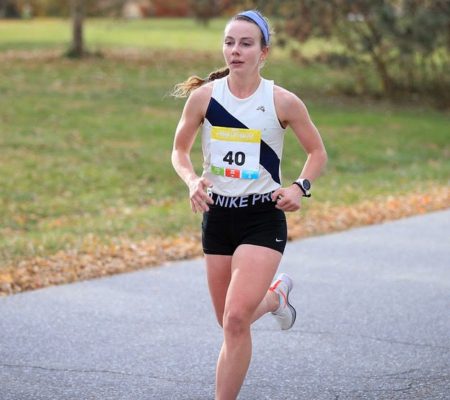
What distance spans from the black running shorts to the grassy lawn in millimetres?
4649

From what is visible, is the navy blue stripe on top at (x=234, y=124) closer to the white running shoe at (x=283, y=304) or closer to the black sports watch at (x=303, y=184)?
the black sports watch at (x=303, y=184)

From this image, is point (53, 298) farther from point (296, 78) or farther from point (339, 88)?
point (296, 78)

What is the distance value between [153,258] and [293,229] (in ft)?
7.07

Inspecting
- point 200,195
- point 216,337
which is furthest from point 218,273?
point 216,337

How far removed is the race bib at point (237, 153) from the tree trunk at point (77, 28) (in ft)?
92.1

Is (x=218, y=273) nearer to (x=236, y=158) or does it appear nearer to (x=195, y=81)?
(x=236, y=158)

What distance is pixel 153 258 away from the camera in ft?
32.9

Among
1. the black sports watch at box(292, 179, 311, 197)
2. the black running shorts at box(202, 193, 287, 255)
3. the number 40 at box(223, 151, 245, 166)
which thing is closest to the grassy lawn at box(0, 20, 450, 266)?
the black running shorts at box(202, 193, 287, 255)

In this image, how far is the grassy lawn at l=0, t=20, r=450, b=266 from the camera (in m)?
13.1

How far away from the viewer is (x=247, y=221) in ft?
17.2

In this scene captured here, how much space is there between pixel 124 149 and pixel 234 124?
1379 cm

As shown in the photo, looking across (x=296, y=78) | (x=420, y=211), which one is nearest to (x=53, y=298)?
(x=420, y=211)

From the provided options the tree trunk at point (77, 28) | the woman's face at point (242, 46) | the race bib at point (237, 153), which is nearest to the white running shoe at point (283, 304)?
the race bib at point (237, 153)

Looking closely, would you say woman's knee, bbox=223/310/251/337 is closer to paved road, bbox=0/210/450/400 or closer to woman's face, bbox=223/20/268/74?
paved road, bbox=0/210/450/400
